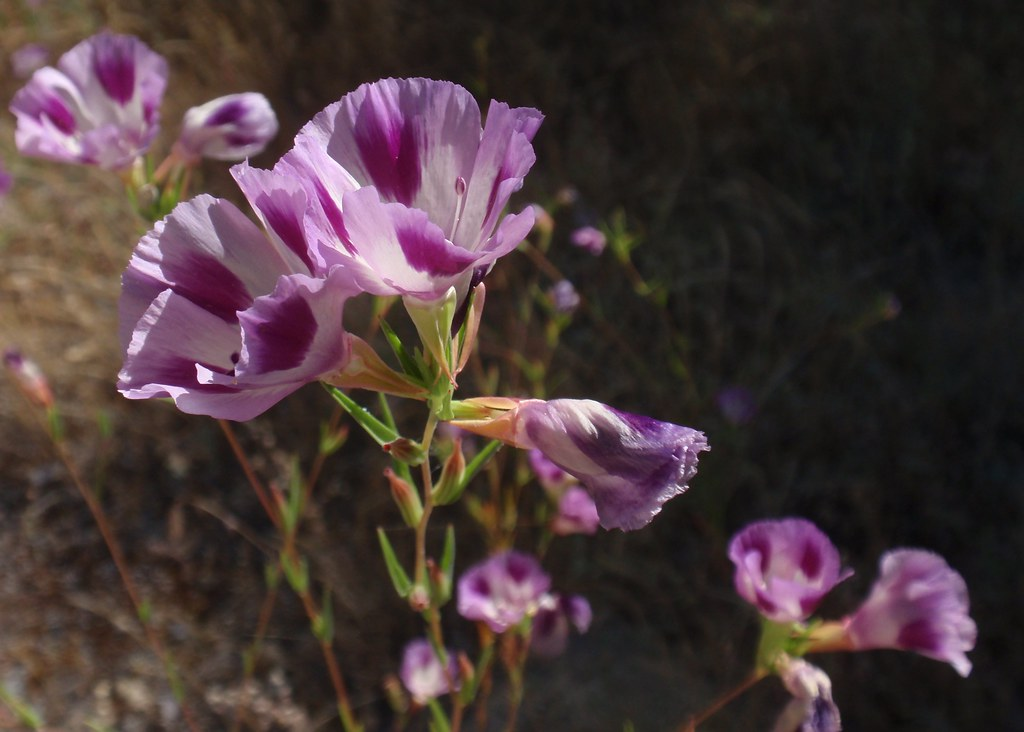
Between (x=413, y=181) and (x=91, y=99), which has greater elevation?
(x=413, y=181)

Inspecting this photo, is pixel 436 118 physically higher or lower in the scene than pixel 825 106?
higher

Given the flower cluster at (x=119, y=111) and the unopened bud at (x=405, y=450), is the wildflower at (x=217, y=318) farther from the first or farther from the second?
the flower cluster at (x=119, y=111)

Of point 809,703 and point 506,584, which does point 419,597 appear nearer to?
point 809,703

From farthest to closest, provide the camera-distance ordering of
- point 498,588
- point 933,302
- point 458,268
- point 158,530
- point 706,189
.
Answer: point 706,189 < point 933,302 < point 158,530 < point 498,588 < point 458,268

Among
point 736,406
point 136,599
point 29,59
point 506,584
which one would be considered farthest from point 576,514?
point 29,59

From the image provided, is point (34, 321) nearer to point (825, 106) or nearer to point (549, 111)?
point (549, 111)

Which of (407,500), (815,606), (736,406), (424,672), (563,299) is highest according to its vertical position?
(407,500)

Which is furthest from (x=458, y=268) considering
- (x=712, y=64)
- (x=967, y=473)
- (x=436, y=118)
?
(x=712, y=64)
